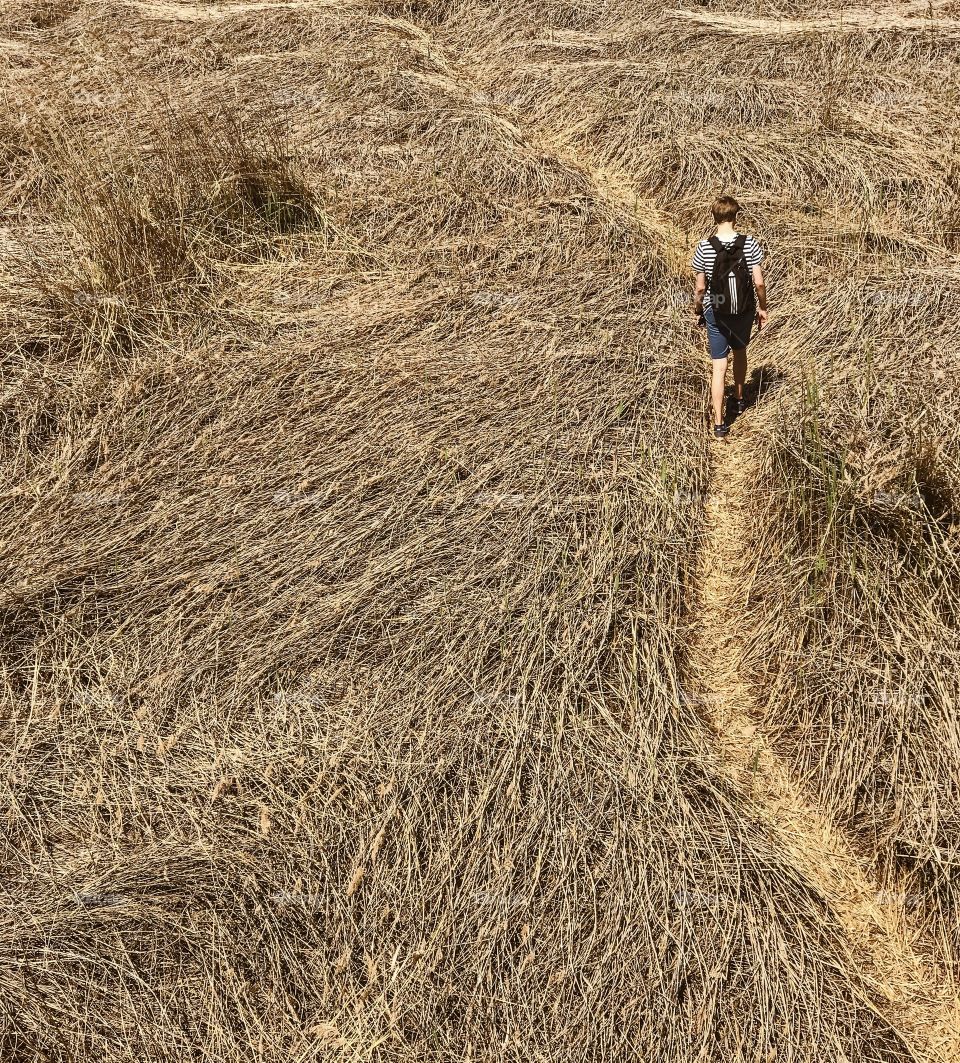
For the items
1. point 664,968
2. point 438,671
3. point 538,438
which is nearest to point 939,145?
point 538,438

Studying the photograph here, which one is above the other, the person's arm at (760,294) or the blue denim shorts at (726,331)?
the person's arm at (760,294)

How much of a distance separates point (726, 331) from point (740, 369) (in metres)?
0.29

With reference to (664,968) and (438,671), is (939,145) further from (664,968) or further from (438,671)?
(664,968)

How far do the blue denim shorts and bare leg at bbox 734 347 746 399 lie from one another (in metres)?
0.05

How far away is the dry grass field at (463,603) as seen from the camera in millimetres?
3172

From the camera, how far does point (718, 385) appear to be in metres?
5.19

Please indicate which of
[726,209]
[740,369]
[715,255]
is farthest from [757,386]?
Answer: [726,209]

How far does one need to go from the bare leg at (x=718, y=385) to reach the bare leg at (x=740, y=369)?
0.08 feet

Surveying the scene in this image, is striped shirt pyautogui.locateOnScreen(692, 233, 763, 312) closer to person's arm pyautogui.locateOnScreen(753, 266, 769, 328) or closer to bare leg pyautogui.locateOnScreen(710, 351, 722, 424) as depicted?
person's arm pyautogui.locateOnScreen(753, 266, 769, 328)

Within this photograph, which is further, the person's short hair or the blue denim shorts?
the blue denim shorts

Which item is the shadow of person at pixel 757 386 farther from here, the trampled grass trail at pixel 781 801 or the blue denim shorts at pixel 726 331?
the blue denim shorts at pixel 726 331

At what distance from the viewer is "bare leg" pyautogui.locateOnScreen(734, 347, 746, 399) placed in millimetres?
5250

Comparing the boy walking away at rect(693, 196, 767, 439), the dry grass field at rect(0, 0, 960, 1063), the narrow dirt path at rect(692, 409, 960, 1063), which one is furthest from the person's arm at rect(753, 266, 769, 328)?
the narrow dirt path at rect(692, 409, 960, 1063)

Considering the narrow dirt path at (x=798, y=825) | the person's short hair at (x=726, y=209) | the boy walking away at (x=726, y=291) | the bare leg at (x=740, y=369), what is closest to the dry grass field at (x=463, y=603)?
the narrow dirt path at (x=798, y=825)
